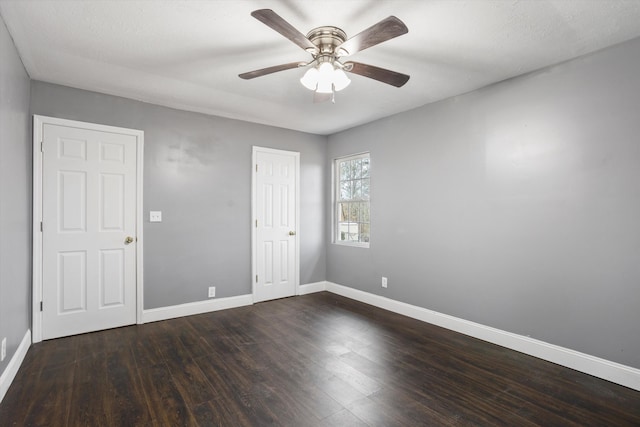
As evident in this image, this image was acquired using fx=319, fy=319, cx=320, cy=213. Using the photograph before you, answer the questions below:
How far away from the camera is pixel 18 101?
2.57 metres

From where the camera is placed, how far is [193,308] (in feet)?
12.8

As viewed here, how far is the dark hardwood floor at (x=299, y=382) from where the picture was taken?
6.45ft

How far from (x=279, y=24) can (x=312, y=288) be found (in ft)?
12.8

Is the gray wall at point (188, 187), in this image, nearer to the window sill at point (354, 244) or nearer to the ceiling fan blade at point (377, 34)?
the window sill at point (354, 244)

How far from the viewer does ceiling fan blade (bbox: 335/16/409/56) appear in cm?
166

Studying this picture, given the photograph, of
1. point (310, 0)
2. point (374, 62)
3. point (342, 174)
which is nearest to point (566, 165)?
point (374, 62)

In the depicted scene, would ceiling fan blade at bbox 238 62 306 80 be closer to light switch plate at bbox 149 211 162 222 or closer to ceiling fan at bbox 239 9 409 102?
ceiling fan at bbox 239 9 409 102

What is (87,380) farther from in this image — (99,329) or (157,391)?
(99,329)

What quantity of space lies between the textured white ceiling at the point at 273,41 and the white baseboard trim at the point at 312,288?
9.02ft

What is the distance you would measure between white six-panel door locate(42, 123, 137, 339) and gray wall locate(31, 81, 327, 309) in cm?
18

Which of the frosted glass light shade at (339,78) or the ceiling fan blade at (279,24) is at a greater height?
the ceiling fan blade at (279,24)

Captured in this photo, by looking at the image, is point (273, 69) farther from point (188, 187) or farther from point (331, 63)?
point (188, 187)

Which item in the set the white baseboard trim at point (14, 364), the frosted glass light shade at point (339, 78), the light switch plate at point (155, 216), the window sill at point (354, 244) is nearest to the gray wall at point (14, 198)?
the white baseboard trim at point (14, 364)

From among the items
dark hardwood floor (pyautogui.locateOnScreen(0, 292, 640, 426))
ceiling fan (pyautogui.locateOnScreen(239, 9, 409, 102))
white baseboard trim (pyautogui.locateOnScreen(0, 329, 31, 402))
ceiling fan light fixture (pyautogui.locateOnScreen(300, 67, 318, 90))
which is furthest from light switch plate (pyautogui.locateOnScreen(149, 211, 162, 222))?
ceiling fan light fixture (pyautogui.locateOnScreen(300, 67, 318, 90))
